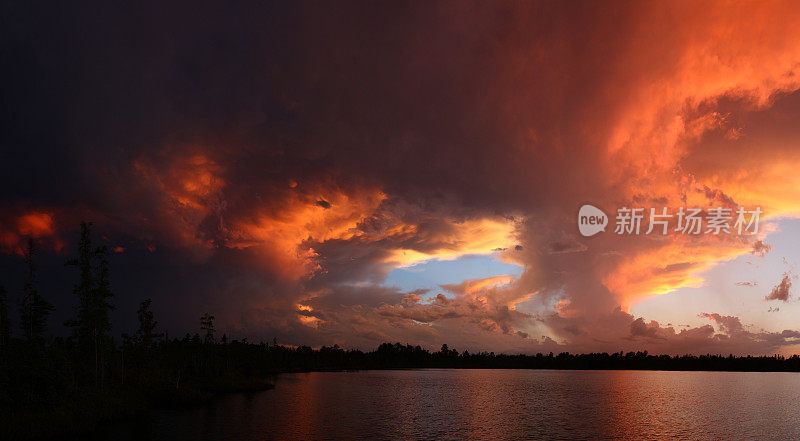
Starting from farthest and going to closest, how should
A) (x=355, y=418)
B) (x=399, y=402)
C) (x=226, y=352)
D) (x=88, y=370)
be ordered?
(x=226, y=352) < (x=399, y=402) < (x=88, y=370) < (x=355, y=418)

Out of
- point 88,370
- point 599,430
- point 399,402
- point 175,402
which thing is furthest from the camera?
point 399,402

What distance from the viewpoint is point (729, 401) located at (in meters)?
119

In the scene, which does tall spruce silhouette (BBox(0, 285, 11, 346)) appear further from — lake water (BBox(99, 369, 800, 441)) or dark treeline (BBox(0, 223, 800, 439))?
lake water (BBox(99, 369, 800, 441))

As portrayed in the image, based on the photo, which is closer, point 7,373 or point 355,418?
point 7,373

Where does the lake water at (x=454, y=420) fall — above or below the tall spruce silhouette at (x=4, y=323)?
below

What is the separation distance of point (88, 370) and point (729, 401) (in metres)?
150

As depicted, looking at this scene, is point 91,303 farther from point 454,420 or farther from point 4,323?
point 454,420

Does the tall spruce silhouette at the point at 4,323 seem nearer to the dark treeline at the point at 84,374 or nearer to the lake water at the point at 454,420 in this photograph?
the dark treeline at the point at 84,374

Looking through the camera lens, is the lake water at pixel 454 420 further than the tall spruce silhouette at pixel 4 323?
No

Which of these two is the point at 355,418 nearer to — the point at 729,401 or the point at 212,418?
the point at 212,418

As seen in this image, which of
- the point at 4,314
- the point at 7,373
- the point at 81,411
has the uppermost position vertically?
the point at 4,314

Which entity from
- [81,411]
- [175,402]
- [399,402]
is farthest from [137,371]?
[399,402]

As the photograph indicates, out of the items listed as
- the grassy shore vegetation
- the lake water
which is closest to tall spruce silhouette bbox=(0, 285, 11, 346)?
the grassy shore vegetation

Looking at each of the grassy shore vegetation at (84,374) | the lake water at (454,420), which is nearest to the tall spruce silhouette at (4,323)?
the grassy shore vegetation at (84,374)
